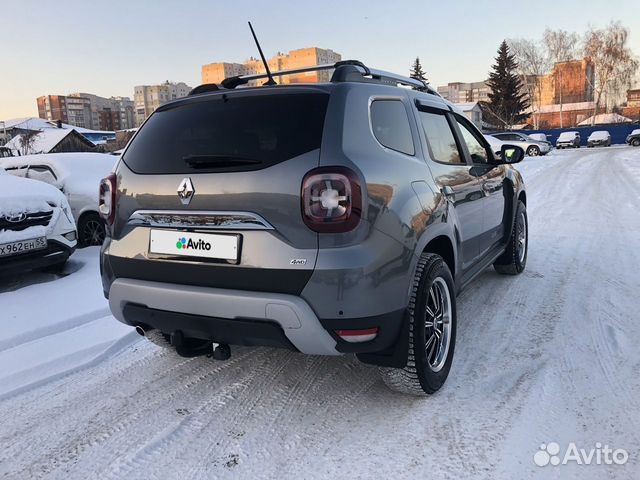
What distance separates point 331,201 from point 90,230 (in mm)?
6408

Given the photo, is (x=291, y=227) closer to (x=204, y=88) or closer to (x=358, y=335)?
(x=358, y=335)

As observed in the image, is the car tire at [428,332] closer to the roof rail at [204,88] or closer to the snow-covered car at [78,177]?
the roof rail at [204,88]

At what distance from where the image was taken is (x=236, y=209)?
7.97ft

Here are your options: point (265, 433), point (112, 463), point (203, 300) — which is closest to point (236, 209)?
point (203, 300)

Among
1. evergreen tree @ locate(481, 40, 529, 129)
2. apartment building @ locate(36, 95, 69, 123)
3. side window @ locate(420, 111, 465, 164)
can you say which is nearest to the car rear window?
side window @ locate(420, 111, 465, 164)

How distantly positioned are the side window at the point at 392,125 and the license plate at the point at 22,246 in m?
4.15

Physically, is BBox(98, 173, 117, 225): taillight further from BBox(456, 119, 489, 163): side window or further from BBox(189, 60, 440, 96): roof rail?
BBox(456, 119, 489, 163): side window

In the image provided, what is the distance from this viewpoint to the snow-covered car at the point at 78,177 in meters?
7.58

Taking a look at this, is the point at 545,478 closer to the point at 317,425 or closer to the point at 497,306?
the point at 317,425

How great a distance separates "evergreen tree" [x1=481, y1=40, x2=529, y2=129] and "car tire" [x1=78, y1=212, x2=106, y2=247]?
57.4 metres

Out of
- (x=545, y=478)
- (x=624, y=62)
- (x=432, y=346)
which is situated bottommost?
(x=545, y=478)

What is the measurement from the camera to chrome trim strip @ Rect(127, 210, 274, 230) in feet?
→ 7.89

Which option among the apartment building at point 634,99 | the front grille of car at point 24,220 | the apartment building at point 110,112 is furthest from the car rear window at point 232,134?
the apartment building at point 110,112

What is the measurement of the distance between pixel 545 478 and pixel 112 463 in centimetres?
195
